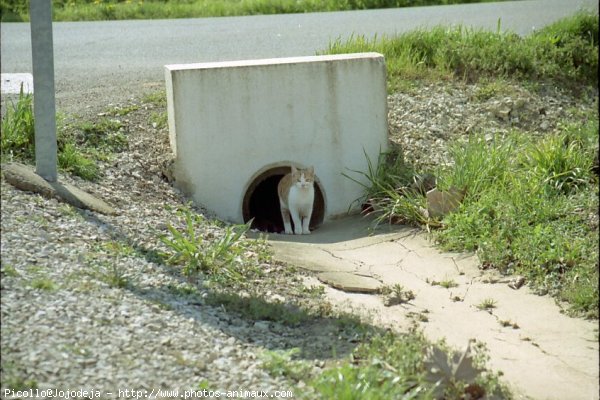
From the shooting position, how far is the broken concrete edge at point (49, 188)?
6.89m

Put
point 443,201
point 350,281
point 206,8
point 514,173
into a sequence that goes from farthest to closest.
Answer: point 206,8 → point 514,173 → point 443,201 → point 350,281

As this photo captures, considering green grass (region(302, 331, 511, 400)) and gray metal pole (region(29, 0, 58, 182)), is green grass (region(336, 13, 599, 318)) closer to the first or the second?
green grass (region(302, 331, 511, 400))

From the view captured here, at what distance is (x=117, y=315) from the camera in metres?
5.11

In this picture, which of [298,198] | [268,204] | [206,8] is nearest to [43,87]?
[298,198]

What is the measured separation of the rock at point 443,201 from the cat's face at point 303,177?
136 centimetres

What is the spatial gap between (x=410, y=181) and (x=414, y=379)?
4381 millimetres

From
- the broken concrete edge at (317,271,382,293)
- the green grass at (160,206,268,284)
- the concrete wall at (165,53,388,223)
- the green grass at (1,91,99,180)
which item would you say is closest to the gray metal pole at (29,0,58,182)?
the green grass at (1,91,99,180)

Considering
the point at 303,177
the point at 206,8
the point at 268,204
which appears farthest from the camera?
the point at 206,8

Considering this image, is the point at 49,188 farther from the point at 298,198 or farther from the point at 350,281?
the point at 298,198

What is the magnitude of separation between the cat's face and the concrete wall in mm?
484

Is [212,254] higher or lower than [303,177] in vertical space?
lower

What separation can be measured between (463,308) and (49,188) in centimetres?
349

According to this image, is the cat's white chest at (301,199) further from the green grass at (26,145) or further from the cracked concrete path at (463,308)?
the green grass at (26,145)

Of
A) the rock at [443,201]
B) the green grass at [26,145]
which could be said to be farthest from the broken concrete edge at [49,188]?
the rock at [443,201]
